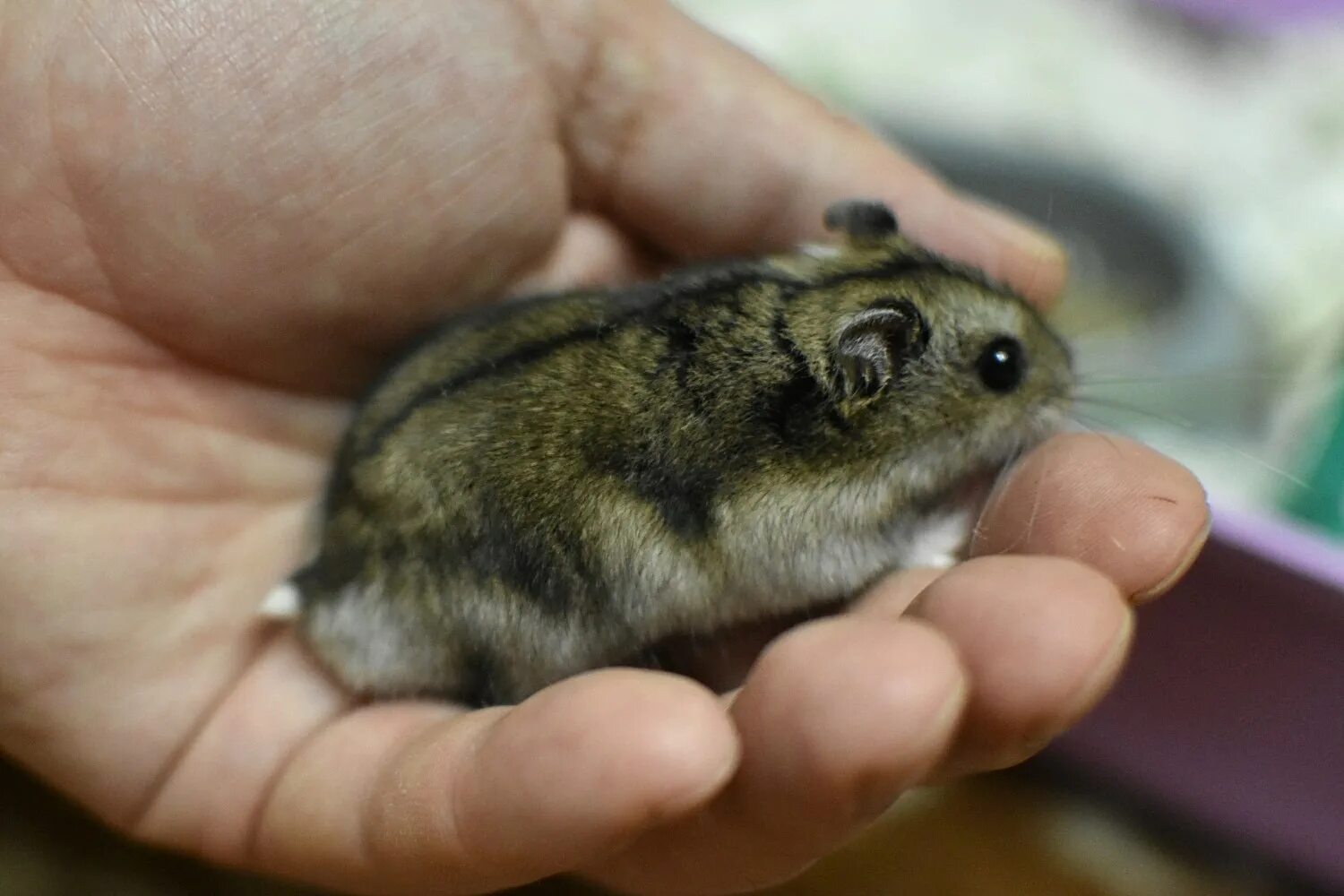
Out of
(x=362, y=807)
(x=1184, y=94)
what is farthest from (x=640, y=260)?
(x=1184, y=94)

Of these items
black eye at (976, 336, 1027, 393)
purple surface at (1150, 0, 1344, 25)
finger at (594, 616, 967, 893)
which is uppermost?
purple surface at (1150, 0, 1344, 25)

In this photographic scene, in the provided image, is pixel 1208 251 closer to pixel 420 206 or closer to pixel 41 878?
pixel 420 206

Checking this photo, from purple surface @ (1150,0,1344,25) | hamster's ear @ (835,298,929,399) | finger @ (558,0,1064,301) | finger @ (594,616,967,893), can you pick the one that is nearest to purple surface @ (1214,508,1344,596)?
finger @ (558,0,1064,301)

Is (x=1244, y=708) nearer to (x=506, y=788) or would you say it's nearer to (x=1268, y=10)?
(x=506, y=788)

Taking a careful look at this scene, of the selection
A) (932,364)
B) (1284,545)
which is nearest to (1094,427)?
(932,364)

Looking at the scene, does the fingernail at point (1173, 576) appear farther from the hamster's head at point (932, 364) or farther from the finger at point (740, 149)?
the finger at point (740, 149)

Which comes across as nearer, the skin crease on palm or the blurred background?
the skin crease on palm

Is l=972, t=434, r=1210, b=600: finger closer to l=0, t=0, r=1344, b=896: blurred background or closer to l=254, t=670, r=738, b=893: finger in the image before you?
l=0, t=0, r=1344, b=896: blurred background
